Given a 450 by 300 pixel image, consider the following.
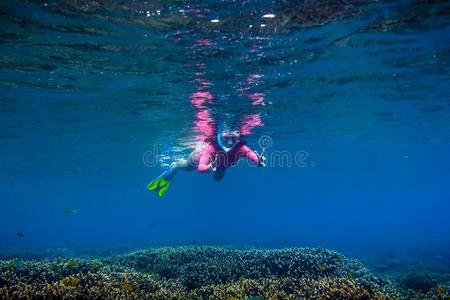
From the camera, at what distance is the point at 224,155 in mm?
13844

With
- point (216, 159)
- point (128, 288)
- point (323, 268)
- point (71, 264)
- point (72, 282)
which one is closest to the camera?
point (72, 282)

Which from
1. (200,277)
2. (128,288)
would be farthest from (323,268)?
(128,288)

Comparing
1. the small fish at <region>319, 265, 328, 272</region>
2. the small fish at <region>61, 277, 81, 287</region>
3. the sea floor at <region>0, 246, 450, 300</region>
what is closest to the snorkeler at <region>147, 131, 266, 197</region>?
the sea floor at <region>0, 246, 450, 300</region>

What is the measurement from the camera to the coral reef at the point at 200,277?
7.75 metres

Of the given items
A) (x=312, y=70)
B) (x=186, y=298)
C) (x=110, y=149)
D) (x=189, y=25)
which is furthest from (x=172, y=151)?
(x=186, y=298)

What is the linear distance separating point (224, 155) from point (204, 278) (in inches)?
205

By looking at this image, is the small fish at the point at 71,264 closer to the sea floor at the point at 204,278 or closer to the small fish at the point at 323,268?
the sea floor at the point at 204,278

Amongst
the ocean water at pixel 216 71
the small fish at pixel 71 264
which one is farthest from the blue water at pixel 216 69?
the small fish at pixel 71 264

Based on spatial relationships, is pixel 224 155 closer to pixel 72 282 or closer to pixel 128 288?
pixel 128 288

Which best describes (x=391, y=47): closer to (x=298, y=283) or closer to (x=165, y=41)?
(x=165, y=41)

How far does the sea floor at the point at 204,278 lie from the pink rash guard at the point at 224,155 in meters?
3.64

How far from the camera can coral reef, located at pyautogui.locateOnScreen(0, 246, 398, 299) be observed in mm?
7746

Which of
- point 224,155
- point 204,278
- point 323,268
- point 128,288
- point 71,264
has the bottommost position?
point 204,278

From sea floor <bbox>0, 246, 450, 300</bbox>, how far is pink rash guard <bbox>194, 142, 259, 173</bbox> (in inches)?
143
